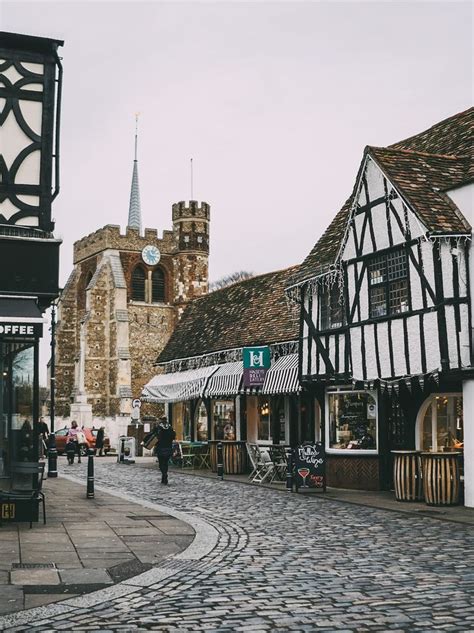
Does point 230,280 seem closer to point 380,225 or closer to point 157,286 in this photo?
point 157,286

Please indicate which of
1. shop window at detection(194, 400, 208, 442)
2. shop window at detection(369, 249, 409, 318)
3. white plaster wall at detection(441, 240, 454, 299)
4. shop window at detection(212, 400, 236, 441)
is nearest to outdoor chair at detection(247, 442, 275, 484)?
shop window at detection(369, 249, 409, 318)

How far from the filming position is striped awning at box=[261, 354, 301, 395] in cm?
2150

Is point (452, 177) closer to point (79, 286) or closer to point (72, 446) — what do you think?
point (72, 446)

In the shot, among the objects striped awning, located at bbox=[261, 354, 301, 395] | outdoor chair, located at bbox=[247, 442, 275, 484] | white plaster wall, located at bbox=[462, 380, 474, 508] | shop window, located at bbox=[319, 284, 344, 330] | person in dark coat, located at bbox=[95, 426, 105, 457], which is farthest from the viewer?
person in dark coat, located at bbox=[95, 426, 105, 457]

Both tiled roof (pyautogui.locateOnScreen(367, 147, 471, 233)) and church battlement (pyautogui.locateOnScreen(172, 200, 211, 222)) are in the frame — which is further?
church battlement (pyautogui.locateOnScreen(172, 200, 211, 222))

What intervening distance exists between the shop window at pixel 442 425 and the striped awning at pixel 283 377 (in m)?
4.35

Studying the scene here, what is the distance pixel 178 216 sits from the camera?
60.2 meters

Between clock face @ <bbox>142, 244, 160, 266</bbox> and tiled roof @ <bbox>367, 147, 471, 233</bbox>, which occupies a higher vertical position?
clock face @ <bbox>142, 244, 160, 266</bbox>

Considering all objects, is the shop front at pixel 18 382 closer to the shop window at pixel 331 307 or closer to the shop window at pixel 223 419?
the shop window at pixel 331 307

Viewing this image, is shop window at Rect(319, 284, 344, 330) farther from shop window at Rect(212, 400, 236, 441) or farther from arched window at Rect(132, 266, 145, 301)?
arched window at Rect(132, 266, 145, 301)

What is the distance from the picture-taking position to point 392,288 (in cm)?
1741

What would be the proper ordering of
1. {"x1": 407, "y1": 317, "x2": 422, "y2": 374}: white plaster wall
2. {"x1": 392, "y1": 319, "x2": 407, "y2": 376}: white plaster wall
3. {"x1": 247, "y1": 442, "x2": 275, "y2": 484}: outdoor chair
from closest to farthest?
1. {"x1": 407, "y1": 317, "x2": 422, "y2": 374}: white plaster wall
2. {"x1": 392, "y1": 319, "x2": 407, "y2": 376}: white plaster wall
3. {"x1": 247, "y1": 442, "x2": 275, "y2": 484}: outdoor chair

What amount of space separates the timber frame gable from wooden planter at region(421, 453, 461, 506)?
5.61ft

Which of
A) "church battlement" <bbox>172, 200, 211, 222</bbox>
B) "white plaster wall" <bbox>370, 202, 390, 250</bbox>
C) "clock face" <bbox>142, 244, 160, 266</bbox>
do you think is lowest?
"white plaster wall" <bbox>370, 202, 390, 250</bbox>
